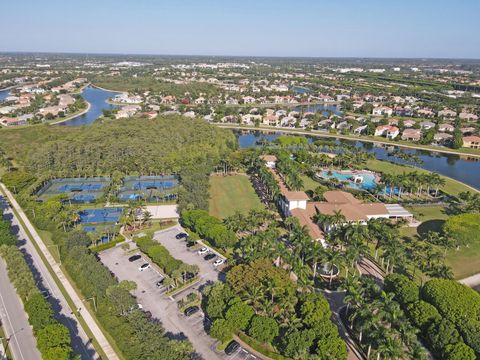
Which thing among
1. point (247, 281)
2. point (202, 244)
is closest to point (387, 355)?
point (247, 281)

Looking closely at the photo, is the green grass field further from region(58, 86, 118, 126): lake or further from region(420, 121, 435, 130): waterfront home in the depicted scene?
region(58, 86, 118, 126): lake

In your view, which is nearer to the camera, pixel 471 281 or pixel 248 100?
pixel 471 281

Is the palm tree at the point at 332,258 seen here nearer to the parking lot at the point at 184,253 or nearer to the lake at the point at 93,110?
the parking lot at the point at 184,253

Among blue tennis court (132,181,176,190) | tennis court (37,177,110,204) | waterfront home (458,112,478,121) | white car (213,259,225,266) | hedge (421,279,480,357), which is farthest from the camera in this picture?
waterfront home (458,112,478,121)

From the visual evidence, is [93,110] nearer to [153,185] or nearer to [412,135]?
[153,185]

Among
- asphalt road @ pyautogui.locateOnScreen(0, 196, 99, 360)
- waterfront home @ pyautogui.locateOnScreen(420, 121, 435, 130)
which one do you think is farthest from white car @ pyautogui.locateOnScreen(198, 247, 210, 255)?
waterfront home @ pyautogui.locateOnScreen(420, 121, 435, 130)

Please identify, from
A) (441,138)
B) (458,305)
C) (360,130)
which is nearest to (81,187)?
(458,305)

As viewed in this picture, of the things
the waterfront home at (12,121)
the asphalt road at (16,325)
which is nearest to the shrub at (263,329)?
the asphalt road at (16,325)
